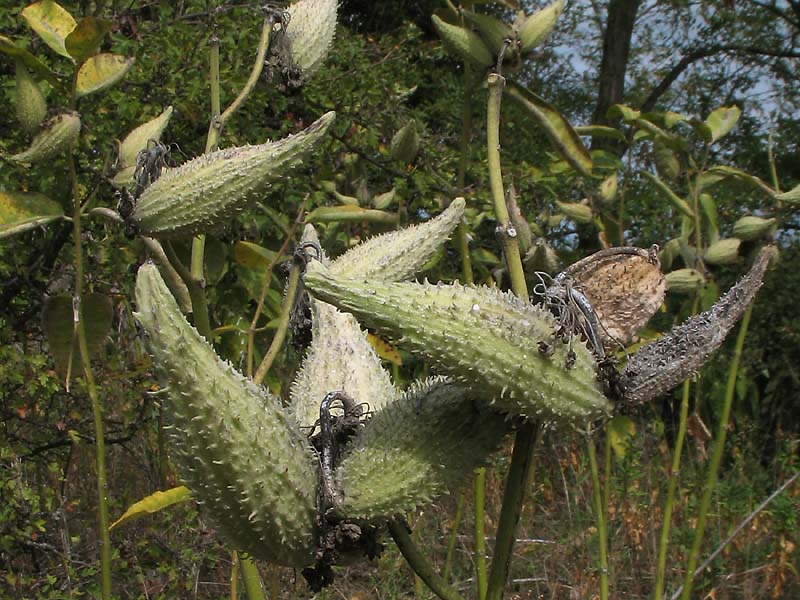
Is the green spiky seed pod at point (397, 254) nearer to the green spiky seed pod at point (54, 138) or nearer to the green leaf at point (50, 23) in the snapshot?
the green spiky seed pod at point (54, 138)

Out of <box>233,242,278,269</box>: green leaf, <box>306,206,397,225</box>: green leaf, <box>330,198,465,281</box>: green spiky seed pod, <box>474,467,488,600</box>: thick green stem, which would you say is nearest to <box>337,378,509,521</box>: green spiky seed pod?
<box>330,198,465,281</box>: green spiky seed pod

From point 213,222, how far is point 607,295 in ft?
1.62

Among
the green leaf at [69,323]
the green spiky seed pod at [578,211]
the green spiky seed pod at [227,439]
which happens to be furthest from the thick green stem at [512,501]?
the green spiky seed pod at [578,211]

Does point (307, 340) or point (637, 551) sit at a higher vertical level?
point (307, 340)

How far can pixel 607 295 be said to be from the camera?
0.94 m

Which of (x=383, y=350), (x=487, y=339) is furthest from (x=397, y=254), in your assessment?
(x=383, y=350)

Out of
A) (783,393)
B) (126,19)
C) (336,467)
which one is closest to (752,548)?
(783,393)

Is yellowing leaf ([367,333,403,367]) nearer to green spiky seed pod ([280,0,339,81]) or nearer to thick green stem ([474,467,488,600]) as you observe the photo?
thick green stem ([474,467,488,600])

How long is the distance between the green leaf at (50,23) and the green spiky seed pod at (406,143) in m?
0.62

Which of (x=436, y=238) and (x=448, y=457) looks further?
(x=436, y=238)

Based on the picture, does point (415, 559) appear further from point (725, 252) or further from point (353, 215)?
point (725, 252)

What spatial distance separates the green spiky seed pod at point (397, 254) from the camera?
1089mm

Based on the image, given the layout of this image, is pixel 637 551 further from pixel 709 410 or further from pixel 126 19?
pixel 126 19

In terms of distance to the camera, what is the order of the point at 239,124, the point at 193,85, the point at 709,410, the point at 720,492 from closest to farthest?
1. the point at 193,85
2. the point at 239,124
3. the point at 720,492
4. the point at 709,410
